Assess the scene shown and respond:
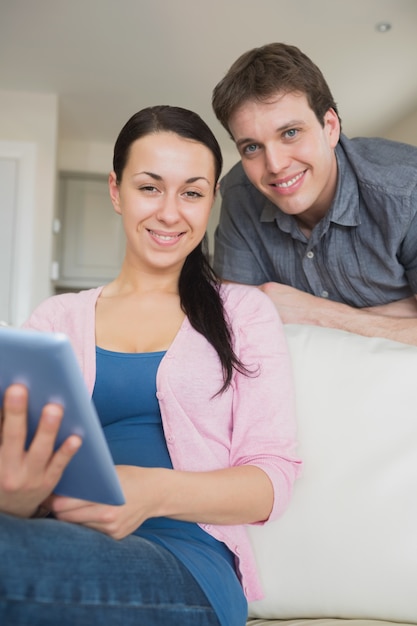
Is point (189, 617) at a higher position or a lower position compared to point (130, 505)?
lower

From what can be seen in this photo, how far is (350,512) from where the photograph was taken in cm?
107

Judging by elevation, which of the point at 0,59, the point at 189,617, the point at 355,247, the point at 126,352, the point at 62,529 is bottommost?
the point at 189,617

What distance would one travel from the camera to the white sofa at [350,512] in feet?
3.41

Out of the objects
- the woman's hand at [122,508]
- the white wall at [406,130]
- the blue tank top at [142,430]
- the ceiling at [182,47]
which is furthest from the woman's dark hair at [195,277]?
the white wall at [406,130]

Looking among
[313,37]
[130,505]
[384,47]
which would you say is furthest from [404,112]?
[130,505]

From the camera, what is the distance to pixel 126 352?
3.91ft

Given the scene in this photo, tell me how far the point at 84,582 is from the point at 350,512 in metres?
0.56

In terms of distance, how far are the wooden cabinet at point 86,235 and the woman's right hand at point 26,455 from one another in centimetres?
501

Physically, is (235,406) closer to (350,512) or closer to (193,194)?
(350,512)

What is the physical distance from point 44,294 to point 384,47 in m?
2.80

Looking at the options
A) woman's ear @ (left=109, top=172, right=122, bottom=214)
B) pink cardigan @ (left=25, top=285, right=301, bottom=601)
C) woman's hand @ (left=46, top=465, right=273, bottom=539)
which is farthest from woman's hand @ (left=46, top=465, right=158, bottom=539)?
woman's ear @ (left=109, top=172, right=122, bottom=214)

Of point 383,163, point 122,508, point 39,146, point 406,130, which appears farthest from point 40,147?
point 122,508

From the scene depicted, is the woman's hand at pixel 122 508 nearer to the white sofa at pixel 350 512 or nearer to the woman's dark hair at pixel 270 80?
the white sofa at pixel 350 512

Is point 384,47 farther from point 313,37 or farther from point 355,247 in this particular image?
point 355,247
